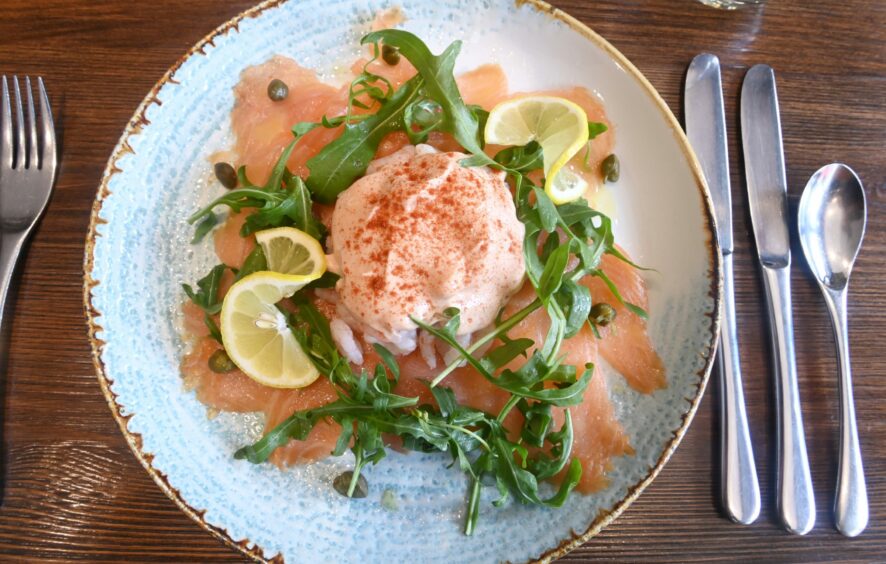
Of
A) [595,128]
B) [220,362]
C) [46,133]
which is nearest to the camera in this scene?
[220,362]

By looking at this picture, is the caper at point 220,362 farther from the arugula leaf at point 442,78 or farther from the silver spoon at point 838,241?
the silver spoon at point 838,241

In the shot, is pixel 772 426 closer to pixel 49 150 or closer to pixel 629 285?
pixel 629 285

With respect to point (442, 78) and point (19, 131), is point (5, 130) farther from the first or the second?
point (442, 78)

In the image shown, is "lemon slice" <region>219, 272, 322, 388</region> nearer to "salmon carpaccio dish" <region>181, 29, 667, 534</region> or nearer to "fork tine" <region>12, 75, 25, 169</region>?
"salmon carpaccio dish" <region>181, 29, 667, 534</region>

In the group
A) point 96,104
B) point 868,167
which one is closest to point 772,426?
point 868,167

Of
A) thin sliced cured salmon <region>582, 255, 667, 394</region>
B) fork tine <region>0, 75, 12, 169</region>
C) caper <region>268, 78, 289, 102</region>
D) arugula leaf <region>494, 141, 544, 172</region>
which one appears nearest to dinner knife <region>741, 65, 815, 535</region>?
thin sliced cured salmon <region>582, 255, 667, 394</region>

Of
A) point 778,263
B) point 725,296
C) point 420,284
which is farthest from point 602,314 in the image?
point 778,263
